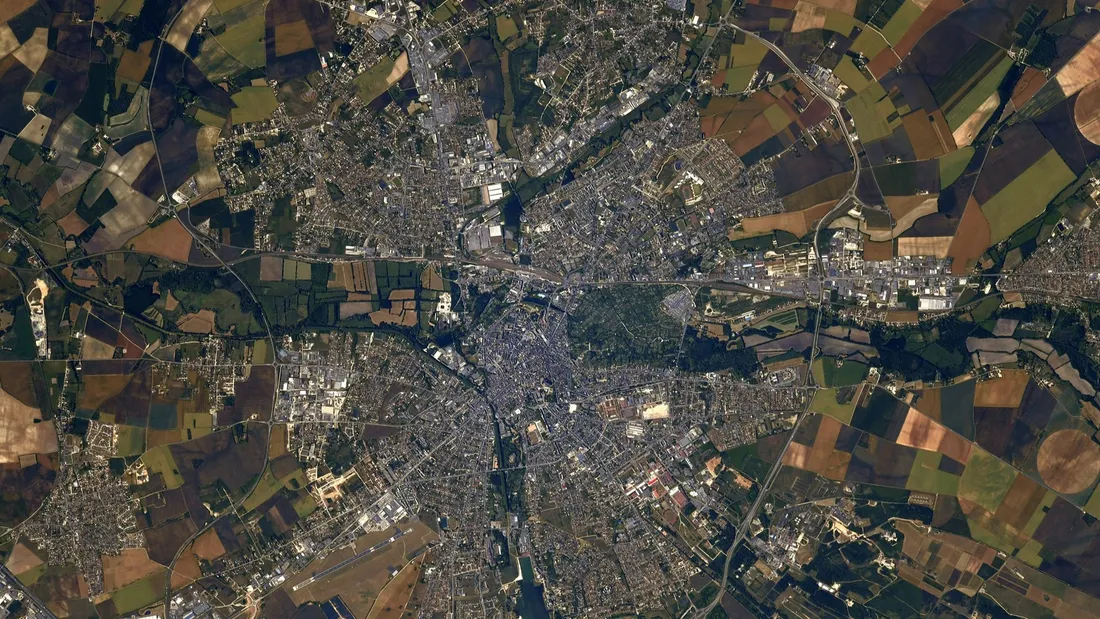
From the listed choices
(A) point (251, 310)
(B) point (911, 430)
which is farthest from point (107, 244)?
(B) point (911, 430)

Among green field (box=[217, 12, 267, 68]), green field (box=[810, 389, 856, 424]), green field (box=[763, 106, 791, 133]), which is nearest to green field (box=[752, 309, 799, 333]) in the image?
green field (box=[810, 389, 856, 424])

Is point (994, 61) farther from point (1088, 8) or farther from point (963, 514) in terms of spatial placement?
point (963, 514)

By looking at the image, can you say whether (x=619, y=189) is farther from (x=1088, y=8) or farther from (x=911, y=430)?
(x=1088, y=8)

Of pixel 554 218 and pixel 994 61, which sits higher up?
pixel 994 61

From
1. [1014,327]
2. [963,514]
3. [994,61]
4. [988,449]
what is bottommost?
[963,514]

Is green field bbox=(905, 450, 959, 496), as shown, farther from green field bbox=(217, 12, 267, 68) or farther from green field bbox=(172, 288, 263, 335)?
green field bbox=(217, 12, 267, 68)
